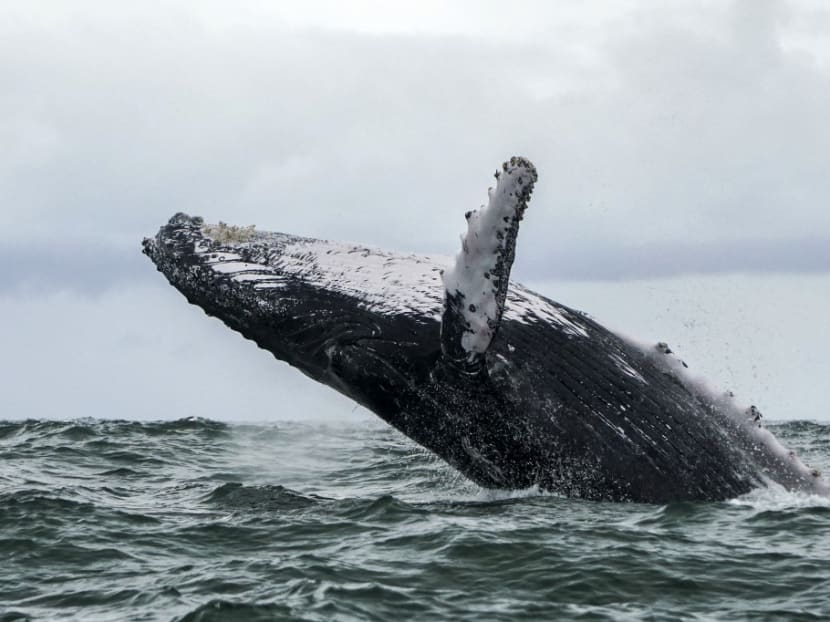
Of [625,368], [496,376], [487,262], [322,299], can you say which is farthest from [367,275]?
[625,368]

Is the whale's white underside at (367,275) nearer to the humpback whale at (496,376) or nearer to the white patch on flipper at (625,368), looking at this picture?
the humpback whale at (496,376)

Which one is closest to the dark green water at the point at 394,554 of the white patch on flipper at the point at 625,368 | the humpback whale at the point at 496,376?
the humpback whale at the point at 496,376

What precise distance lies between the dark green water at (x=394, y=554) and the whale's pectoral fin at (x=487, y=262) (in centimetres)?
182

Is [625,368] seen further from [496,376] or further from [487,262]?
[487,262]

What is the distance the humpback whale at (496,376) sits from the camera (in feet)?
33.4

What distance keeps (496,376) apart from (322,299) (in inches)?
Answer: 72.2

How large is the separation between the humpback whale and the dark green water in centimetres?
36

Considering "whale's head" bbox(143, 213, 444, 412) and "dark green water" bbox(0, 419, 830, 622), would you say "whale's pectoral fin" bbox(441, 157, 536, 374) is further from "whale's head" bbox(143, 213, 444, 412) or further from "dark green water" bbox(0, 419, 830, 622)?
"dark green water" bbox(0, 419, 830, 622)

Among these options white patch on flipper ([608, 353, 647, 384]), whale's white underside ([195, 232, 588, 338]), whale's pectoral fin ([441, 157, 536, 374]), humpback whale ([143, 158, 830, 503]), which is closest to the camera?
whale's pectoral fin ([441, 157, 536, 374])

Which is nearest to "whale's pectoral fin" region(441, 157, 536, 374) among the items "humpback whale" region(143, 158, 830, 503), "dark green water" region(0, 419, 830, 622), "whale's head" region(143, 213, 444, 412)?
"humpback whale" region(143, 158, 830, 503)

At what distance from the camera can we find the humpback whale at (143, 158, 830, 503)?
10195 mm

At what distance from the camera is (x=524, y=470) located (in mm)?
10523

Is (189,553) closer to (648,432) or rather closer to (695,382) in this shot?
(648,432)

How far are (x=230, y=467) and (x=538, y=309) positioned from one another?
7.35 m
